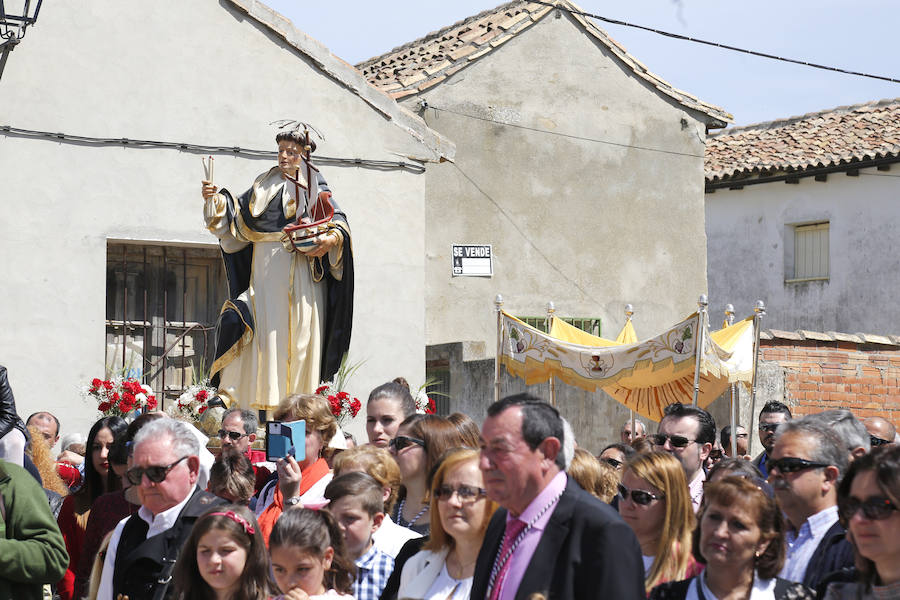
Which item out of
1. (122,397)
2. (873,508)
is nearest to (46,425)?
(122,397)

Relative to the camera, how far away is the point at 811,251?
25.3m

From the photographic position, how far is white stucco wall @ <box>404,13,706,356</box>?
1786cm

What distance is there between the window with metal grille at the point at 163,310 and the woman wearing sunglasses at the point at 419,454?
25.1 ft

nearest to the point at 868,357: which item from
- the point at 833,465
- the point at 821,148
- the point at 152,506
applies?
the point at 821,148

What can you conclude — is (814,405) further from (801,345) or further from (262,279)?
(262,279)

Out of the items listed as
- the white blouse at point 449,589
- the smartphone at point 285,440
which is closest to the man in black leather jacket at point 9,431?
the smartphone at point 285,440

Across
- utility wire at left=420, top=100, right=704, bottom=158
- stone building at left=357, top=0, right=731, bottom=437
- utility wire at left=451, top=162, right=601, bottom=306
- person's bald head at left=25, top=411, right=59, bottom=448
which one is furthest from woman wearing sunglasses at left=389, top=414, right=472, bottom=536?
utility wire at left=451, top=162, right=601, bottom=306

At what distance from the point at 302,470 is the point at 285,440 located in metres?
0.48

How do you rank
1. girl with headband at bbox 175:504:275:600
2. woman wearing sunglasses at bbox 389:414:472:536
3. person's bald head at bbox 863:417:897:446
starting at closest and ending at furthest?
girl with headband at bbox 175:504:275:600 < woman wearing sunglasses at bbox 389:414:472:536 < person's bald head at bbox 863:417:897:446

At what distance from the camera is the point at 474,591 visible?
155 inches

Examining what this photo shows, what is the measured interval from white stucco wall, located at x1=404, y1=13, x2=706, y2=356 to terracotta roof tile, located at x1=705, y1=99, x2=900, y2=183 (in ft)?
A: 18.6

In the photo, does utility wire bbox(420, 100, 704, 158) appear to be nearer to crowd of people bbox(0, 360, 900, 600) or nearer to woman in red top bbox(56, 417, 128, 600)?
woman in red top bbox(56, 417, 128, 600)

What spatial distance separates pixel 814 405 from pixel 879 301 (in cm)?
861

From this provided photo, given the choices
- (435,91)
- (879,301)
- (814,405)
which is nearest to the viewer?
(814,405)
